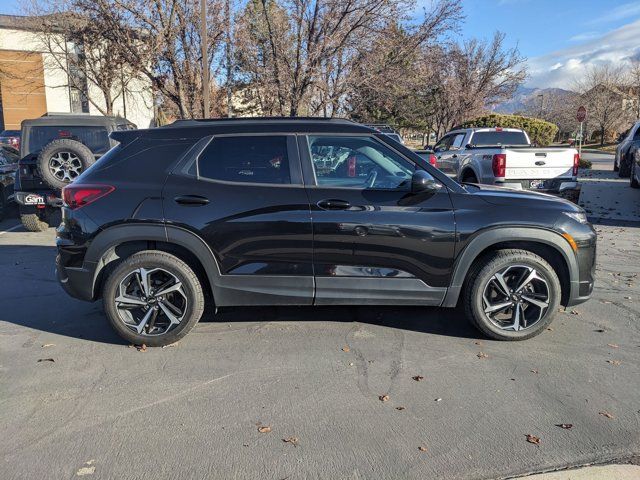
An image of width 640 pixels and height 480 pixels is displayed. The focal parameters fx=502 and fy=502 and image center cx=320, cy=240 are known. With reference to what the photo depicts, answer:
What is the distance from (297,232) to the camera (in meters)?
3.99

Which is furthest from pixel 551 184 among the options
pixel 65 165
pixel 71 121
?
pixel 71 121

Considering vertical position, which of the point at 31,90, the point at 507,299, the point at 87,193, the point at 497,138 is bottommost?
the point at 507,299

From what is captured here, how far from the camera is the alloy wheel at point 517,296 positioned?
4160mm

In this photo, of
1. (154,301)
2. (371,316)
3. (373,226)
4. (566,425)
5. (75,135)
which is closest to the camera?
(566,425)

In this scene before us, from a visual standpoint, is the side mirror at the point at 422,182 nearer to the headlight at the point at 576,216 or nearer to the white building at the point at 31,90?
the headlight at the point at 576,216

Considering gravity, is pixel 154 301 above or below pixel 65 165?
below

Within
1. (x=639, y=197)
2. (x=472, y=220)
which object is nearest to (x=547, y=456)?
(x=472, y=220)

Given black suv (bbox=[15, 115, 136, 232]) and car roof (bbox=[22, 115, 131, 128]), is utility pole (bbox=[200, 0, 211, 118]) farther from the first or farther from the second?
car roof (bbox=[22, 115, 131, 128])

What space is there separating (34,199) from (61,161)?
99 centimetres

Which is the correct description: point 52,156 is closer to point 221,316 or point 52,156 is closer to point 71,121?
point 71,121

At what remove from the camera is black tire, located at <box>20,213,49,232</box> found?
29.4ft

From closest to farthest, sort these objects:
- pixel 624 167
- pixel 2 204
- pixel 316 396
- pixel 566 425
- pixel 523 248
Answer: pixel 566 425 → pixel 316 396 → pixel 523 248 → pixel 2 204 → pixel 624 167

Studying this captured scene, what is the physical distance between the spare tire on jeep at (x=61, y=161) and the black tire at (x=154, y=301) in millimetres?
4606

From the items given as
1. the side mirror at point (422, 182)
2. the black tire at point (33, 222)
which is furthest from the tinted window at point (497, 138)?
the black tire at point (33, 222)
